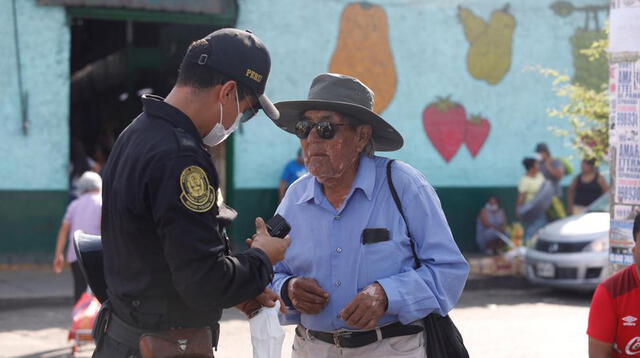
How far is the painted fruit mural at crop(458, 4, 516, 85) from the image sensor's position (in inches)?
675

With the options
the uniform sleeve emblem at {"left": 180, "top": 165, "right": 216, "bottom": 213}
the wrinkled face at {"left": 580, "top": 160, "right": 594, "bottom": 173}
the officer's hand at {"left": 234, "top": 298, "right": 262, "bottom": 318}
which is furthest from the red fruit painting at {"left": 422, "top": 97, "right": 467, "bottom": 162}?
the uniform sleeve emblem at {"left": 180, "top": 165, "right": 216, "bottom": 213}

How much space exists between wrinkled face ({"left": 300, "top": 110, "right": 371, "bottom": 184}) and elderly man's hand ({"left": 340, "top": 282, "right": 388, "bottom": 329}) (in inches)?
22.2

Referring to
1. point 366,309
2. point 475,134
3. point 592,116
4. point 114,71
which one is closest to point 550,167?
point 475,134

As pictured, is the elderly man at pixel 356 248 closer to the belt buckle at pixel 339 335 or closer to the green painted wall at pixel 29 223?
the belt buckle at pixel 339 335

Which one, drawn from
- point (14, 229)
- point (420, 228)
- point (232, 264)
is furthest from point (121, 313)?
point (14, 229)

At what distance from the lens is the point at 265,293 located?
11.0ft

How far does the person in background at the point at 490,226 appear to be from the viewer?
16.4 metres

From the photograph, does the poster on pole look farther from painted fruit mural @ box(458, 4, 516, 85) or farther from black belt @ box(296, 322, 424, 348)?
painted fruit mural @ box(458, 4, 516, 85)

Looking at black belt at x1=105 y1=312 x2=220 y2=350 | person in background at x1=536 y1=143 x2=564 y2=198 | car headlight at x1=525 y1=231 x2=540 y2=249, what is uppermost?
black belt at x1=105 y1=312 x2=220 y2=350

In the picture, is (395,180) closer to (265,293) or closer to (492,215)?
(265,293)

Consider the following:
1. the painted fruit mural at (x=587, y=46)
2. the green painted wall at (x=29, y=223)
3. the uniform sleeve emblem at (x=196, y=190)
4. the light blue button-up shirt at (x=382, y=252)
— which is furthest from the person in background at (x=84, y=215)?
A: the painted fruit mural at (x=587, y=46)

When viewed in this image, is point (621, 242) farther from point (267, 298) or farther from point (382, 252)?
point (267, 298)

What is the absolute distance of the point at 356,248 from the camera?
3902 mm

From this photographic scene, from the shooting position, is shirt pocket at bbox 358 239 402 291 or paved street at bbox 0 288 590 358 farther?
paved street at bbox 0 288 590 358
